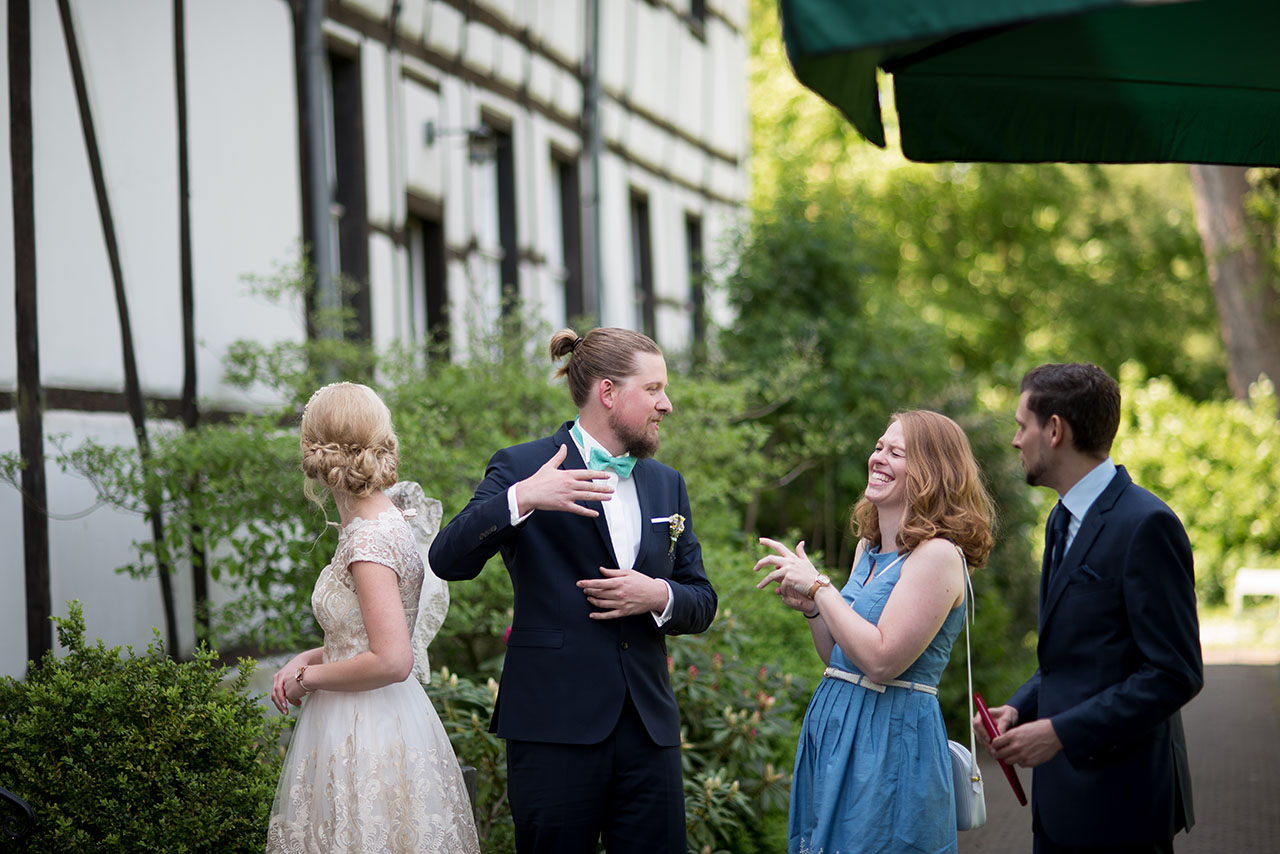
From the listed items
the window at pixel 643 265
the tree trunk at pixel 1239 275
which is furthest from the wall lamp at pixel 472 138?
the tree trunk at pixel 1239 275

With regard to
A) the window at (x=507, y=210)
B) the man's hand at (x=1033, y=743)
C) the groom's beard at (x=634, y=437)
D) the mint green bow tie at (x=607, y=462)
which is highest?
the window at (x=507, y=210)

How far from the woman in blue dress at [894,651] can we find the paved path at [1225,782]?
2667 millimetres

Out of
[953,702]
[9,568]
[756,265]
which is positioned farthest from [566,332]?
[756,265]

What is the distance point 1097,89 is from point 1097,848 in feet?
6.03

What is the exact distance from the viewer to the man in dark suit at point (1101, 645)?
2943 millimetres

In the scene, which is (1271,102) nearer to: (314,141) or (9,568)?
(9,568)

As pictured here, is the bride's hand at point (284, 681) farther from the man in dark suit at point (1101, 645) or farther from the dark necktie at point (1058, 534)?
the dark necktie at point (1058, 534)

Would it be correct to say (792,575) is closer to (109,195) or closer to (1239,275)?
(109,195)

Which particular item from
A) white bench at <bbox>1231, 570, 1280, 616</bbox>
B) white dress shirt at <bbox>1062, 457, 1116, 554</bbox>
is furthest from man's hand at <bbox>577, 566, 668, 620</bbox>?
white bench at <bbox>1231, 570, 1280, 616</bbox>

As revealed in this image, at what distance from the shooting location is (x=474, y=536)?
133 inches

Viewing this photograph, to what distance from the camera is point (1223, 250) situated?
18.5 metres

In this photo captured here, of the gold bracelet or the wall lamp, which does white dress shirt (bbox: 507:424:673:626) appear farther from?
the wall lamp

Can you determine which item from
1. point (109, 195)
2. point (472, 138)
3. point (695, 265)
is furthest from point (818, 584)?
point (695, 265)

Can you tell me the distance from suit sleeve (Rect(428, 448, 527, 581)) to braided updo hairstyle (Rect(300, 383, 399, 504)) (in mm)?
245
